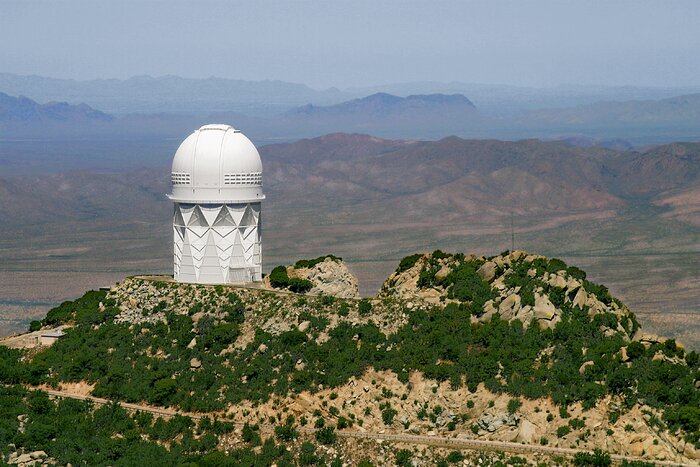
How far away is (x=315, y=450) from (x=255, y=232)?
23441 millimetres

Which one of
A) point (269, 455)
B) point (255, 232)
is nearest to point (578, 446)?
point (269, 455)

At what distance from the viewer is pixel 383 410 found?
56219mm

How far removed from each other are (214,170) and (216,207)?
8.17 feet

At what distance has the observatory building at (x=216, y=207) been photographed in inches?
2817

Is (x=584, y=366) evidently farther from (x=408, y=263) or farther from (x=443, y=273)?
(x=408, y=263)

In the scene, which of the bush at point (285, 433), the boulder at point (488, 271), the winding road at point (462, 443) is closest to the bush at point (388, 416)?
the winding road at point (462, 443)

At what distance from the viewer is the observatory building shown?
→ 71.6 m

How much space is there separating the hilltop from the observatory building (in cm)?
292

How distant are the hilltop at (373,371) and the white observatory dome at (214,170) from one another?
6.20 meters

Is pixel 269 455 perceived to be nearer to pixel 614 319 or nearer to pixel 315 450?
pixel 315 450

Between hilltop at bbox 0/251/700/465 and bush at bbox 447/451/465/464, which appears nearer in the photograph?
bush at bbox 447/451/465/464

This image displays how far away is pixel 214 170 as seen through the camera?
71500 millimetres

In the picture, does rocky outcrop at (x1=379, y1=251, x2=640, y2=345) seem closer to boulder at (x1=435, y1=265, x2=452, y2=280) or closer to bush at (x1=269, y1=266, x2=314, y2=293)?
boulder at (x1=435, y1=265, x2=452, y2=280)

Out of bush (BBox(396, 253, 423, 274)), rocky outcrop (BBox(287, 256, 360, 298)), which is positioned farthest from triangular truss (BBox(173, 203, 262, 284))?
bush (BBox(396, 253, 423, 274))
